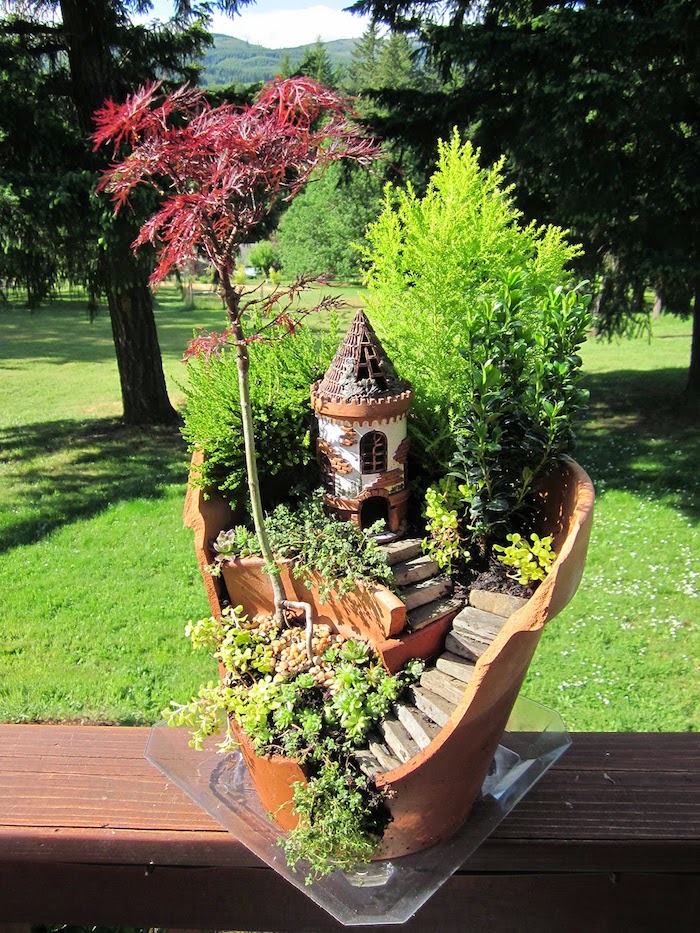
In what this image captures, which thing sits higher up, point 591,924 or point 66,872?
point 66,872

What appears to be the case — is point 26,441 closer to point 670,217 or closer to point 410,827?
point 670,217

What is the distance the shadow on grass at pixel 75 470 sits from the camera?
6.52 metres

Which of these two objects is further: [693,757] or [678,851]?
[693,757]

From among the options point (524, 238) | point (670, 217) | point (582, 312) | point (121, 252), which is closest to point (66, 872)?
point (582, 312)

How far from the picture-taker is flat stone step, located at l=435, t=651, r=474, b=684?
5.10ft

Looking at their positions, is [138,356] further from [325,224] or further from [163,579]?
[325,224]

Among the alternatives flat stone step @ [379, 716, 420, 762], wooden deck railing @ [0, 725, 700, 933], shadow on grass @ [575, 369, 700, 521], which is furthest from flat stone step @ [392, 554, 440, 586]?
shadow on grass @ [575, 369, 700, 521]

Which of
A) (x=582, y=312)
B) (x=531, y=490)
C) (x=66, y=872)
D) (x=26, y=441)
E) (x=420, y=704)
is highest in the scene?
(x=582, y=312)

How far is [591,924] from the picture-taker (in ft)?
4.58

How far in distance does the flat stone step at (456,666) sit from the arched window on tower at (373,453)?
477 mm

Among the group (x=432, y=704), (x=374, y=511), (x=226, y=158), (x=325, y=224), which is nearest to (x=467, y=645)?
(x=432, y=704)

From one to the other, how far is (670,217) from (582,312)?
6.80 m

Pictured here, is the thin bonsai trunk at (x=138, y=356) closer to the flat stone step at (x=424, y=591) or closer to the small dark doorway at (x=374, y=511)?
the small dark doorway at (x=374, y=511)

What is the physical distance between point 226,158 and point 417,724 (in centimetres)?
116
